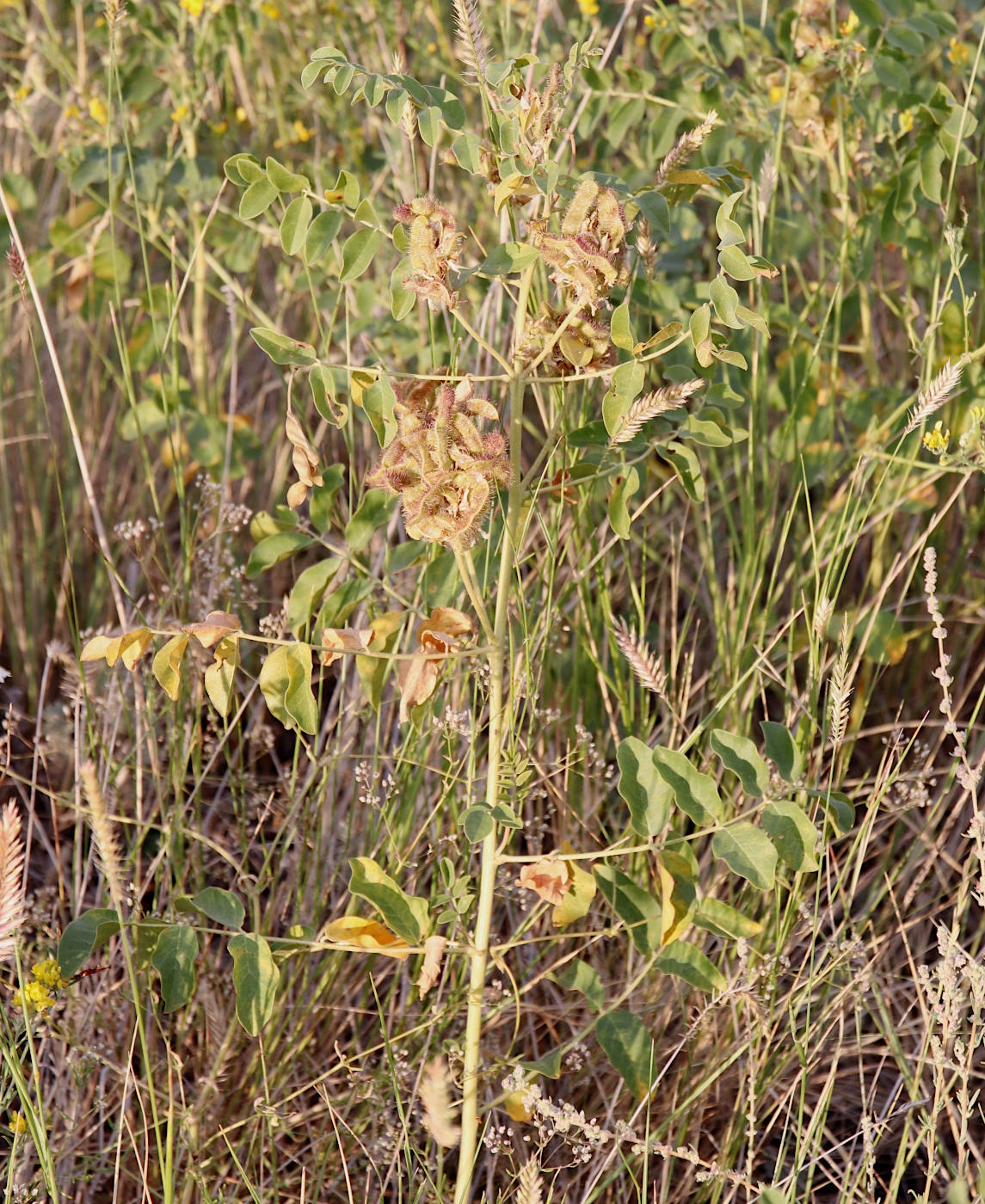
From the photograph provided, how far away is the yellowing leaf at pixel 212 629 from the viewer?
952 millimetres

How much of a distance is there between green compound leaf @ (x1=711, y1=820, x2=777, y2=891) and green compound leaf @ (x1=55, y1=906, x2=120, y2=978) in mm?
487

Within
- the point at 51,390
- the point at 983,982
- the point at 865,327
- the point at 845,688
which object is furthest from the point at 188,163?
the point at 983,982

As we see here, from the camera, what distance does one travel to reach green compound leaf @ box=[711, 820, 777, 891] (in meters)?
0.95

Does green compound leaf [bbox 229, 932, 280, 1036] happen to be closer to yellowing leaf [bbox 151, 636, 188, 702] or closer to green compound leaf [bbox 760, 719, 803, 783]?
yellowing leaf [bbox 151, 636, 188, 702]

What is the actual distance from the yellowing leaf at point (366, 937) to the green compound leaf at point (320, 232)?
1.90ft

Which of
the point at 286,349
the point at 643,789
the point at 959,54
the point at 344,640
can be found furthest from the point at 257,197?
the point at 959,54

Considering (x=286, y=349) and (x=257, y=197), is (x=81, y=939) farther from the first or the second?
(x=257, y=197)

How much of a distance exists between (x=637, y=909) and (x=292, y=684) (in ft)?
1.23

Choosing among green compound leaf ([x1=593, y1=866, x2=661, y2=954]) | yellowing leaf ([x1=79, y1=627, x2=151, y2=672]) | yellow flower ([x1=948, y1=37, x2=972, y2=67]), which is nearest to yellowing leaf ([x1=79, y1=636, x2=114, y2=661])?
yellowing leaf ([x1=79, y1=627, x2=151, y2=672])

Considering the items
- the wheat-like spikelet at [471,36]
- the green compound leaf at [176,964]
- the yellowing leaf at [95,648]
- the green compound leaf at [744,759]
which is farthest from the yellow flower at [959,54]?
the green compound leaf at [176,964]

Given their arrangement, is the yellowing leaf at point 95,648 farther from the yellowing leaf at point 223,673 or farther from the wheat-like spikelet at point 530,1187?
the wheat-like spikelet at point 530,1187

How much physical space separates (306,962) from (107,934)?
1.14 feet

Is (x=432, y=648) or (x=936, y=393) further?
(x=936, y=393)

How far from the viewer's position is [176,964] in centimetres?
99
